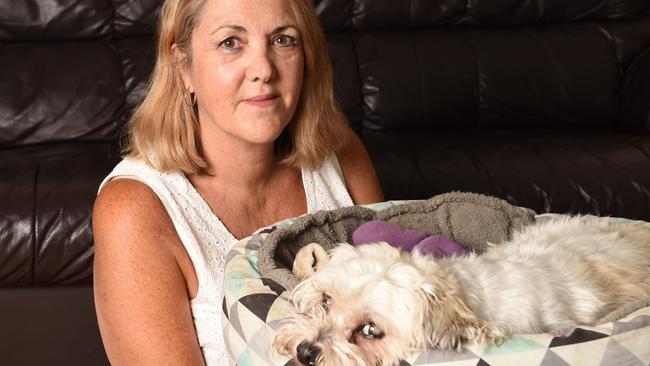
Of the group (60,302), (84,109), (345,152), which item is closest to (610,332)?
(345,152)

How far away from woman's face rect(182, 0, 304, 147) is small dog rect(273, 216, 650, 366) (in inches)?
18.4

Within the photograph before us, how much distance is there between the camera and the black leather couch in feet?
9.82

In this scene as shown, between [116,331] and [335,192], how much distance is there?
76cm

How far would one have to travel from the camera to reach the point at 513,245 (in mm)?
1817

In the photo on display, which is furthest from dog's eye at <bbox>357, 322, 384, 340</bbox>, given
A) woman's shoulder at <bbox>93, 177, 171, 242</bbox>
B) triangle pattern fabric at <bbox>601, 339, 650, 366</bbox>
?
woman's shoulder at <bbox>93, 177, 171, 242</bbox>

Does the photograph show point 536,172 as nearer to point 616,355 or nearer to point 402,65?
point 402,65

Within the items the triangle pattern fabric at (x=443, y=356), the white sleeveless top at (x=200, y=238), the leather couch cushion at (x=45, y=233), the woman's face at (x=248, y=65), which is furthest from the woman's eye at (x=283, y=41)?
the leather couch cushion at (x=45, y=233)

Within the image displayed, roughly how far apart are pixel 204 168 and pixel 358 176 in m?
0.51

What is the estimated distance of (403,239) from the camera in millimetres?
1822

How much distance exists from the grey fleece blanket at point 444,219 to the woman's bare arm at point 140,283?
1.07ft

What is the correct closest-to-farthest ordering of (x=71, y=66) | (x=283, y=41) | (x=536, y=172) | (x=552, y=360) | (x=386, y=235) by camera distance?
(x=552, y=360), (x=386, y=235), (x=283, y=41), (x=536, y=172), (x=71, y=66)

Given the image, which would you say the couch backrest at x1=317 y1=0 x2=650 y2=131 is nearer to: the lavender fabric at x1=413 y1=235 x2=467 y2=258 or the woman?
the woman

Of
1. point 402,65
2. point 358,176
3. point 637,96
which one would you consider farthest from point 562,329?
point 637,96

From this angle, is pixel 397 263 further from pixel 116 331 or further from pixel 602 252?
pixel 116 331
